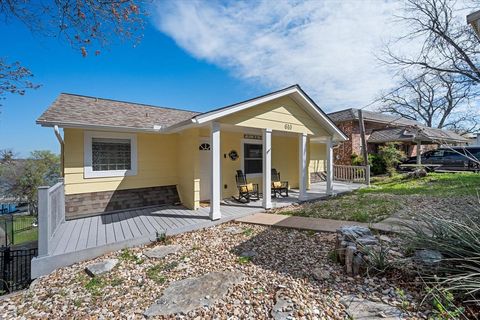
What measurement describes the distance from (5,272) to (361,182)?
1447 centimetres

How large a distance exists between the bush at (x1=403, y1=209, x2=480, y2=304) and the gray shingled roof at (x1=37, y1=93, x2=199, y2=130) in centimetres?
707

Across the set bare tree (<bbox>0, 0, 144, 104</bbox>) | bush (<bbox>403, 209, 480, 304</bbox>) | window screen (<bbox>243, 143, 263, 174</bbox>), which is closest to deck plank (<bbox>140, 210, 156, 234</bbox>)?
bare tree (<bbox>0, 0, 144, 104</bbox>)

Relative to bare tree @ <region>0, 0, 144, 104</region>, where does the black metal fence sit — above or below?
below

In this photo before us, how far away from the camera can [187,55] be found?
945cm

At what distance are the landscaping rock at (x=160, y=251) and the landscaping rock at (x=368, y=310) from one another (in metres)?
3.11

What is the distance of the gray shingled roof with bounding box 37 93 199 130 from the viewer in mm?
5887

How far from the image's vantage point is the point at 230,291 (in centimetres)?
290

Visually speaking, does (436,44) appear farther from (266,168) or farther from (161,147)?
(161,147)

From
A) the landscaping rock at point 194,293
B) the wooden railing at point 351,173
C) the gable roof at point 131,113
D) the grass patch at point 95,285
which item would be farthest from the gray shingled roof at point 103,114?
the wooden railing at point 351,173

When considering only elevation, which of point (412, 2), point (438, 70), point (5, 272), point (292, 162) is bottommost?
point (5, 272)

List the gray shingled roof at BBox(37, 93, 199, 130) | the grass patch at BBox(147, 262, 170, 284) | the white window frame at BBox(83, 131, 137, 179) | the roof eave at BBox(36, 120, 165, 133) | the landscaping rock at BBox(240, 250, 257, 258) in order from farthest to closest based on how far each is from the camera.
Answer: the white window frame at BBox(83, 131, 137, 179) → the gray shingled roof at BBox(37, 93, 199, 130) → the roof eave at BBox(36, 120, 165, 133) → the landscaping rock at BBox(240, 250, 257, 258) → the grass patch at BBox(147, 262, 170, 284)

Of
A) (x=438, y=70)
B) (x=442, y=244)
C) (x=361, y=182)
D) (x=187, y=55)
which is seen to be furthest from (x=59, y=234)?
(x=438, y=70)

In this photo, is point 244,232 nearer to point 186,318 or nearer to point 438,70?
point 186,318

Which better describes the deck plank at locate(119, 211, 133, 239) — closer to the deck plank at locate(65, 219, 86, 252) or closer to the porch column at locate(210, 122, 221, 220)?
the deck plank at locate(65, 219, 86, 252)
